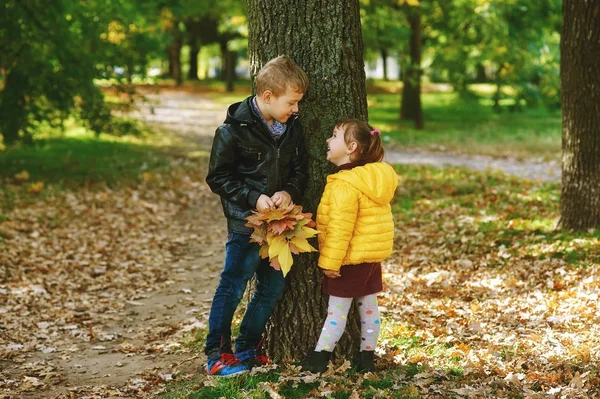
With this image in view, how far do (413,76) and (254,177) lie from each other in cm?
1800

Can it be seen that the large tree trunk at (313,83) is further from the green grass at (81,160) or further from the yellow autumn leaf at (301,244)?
the green grass at (81,160)

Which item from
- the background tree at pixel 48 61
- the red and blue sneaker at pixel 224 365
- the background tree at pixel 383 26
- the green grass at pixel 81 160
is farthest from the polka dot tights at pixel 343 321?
the background tree at pixel 383 26

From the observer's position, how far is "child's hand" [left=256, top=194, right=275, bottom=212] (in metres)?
4.38

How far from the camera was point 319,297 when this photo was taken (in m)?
4.90

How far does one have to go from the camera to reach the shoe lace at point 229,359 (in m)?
4.77

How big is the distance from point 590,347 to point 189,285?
4.84m

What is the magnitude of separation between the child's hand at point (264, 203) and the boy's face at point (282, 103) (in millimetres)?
537

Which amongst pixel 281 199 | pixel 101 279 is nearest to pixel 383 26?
pixel 101 279

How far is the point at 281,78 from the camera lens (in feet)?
14.4

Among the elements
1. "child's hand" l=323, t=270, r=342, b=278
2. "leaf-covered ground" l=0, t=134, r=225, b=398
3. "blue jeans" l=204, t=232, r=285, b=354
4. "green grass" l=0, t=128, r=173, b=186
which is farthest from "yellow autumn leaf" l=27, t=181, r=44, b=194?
"child's hand" l=323, t=270, r=342, b=278

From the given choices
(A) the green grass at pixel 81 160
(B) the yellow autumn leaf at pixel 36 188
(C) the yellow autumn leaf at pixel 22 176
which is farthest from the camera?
(A) the green grass at pixel 81 160

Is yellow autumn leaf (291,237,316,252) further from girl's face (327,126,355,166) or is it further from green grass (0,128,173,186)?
green grass (0,128,173,186)

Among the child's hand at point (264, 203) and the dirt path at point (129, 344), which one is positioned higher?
the child's hand at point (264, 203)

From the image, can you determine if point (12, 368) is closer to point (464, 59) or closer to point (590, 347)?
point (590, 347)
